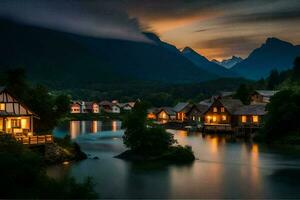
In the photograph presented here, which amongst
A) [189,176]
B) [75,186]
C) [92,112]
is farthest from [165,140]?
[92,112]

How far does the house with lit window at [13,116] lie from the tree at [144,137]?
41.4ft

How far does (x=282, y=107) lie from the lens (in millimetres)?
77625

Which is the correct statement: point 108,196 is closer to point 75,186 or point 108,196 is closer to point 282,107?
point 75,186

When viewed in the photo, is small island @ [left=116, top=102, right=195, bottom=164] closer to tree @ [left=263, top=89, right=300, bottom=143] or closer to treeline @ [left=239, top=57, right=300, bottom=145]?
treeline @ [left=239, top=57, right=300, bottom=145]

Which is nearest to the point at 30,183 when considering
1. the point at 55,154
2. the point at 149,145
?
the point at 55,154

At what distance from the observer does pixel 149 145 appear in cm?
5575

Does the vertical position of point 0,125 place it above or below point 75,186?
above

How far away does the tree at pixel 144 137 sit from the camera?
2195 inches

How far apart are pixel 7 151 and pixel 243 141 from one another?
55.1 meters

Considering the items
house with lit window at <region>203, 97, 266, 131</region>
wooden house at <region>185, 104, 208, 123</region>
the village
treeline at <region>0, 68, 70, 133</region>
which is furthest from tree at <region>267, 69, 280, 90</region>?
treeline at <region>0, 68, 70, 133</region>

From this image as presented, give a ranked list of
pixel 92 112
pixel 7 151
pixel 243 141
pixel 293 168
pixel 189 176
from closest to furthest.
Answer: pixel 7 151 < pixel 189 176 < pixel 293 168 < pixel 243 141 < pixel 92 112

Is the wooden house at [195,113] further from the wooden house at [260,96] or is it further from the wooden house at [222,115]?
the wooden house at [222,115]

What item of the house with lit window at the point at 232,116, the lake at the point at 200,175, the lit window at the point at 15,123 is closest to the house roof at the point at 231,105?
the house with lit window at the point at 232,116

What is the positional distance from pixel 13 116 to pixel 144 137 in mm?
15651
